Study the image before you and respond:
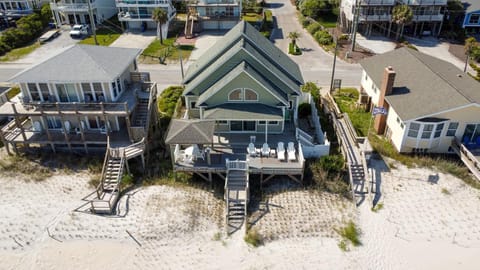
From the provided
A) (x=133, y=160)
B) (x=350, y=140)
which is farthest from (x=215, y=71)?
(x=350, y=140)

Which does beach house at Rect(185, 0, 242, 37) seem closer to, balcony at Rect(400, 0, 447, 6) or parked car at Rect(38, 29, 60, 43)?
parked car at Rect(38, 29, 60, 43)

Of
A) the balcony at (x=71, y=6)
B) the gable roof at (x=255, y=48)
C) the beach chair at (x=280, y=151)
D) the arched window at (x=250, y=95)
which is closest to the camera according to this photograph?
the beach chair at (x=280, y=151)

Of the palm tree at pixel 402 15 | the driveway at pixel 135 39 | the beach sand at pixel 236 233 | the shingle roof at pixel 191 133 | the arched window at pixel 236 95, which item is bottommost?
the beach sand at pixel 236 233

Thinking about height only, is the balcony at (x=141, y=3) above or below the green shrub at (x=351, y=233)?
above

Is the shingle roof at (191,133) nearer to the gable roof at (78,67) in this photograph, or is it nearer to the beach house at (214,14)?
the gable roof at (78,67)

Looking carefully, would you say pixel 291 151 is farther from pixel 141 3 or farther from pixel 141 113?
pixel 141 3

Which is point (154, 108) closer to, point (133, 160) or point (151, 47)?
point (133, 160)

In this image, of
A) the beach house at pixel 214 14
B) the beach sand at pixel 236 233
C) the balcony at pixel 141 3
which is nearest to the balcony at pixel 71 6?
the balcony at pixel 141 3
